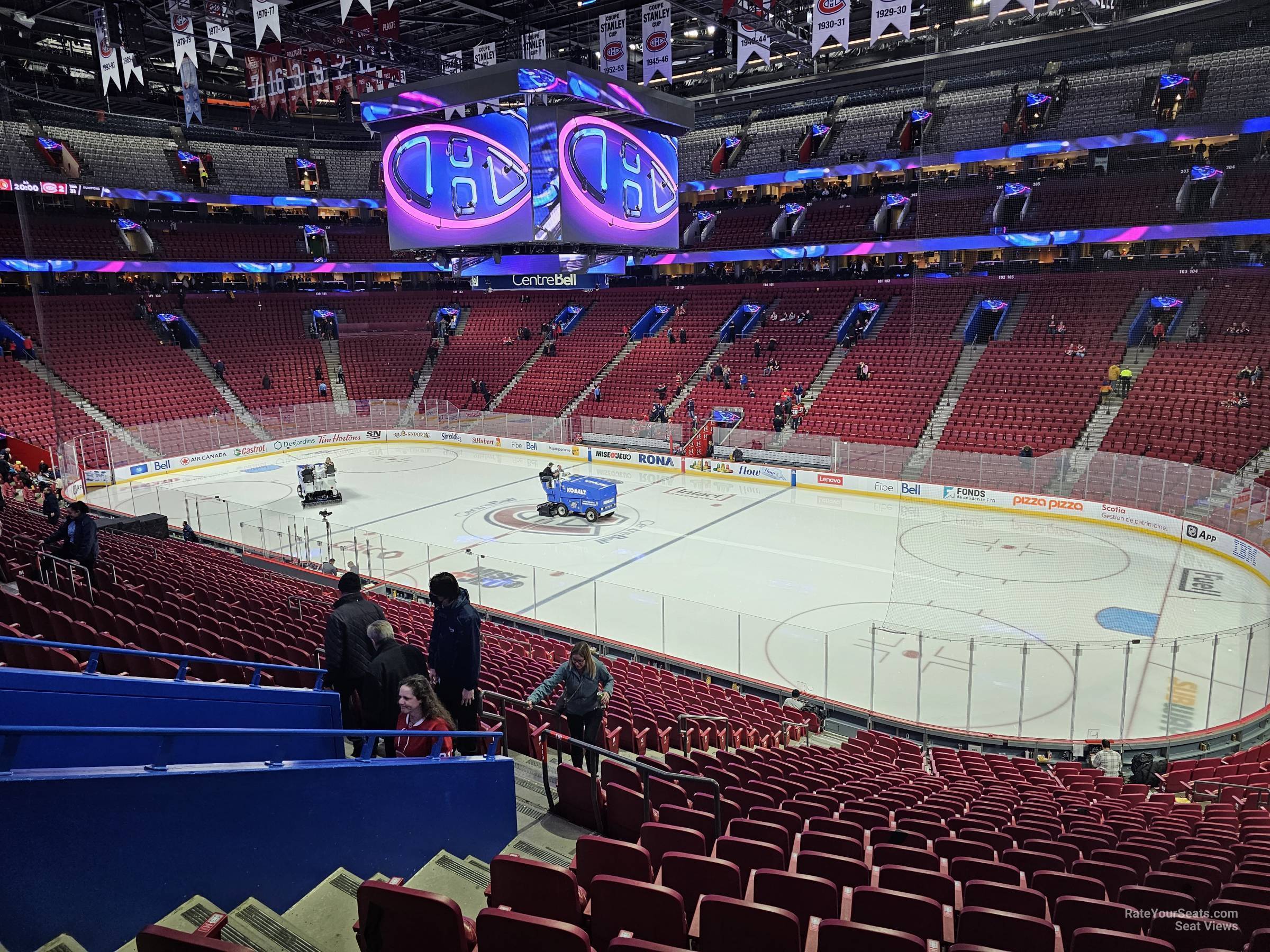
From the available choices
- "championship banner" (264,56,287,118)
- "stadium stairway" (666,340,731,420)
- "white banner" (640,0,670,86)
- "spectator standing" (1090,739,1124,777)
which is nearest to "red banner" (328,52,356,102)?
"championship banner" (264,56,287,118)

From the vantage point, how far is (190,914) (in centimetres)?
366

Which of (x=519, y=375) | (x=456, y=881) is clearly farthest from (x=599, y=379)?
(x=456, y=881)

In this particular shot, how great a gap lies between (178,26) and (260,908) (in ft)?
81.6

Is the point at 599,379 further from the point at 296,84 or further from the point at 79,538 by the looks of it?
the point at 79,538

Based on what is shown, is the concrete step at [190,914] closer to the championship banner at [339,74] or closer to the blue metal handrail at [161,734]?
the blue metal handrail at [161,734]

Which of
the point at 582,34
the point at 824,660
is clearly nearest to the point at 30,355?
the point at 582,34

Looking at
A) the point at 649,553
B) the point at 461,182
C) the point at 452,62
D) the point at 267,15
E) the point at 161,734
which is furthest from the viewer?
the point at 452,62

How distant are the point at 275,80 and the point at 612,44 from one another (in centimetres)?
→ 1196

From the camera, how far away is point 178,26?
21.7 meters

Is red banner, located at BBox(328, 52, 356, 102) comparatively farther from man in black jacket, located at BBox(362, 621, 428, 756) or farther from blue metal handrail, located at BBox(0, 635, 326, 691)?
man in black jacket, located at BBox(362, 621, 428, 756)

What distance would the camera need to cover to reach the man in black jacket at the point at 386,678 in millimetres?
5793

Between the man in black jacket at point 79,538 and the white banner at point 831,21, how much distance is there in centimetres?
1869

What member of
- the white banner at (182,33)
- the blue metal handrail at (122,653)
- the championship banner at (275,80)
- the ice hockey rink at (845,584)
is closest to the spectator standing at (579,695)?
the blue metal handrail at (122,653)

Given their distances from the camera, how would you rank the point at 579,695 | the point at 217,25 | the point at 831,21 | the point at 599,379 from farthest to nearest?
the point at 599,379 → the point at 217,25 → the point at 831,21 → the point at 579,695
